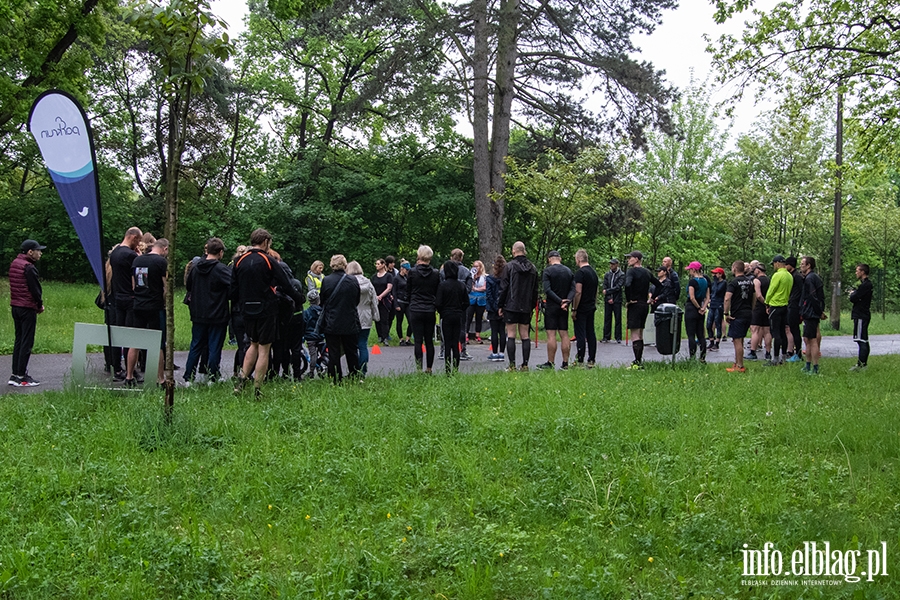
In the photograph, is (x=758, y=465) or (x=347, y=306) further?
(x=347, y=306)

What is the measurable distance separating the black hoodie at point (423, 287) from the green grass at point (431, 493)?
8.22ft

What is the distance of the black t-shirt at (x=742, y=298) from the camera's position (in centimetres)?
1296

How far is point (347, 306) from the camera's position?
363 inches

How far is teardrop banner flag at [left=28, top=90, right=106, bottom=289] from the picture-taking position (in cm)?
730

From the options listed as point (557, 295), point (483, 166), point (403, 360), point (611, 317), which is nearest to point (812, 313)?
point (557, 295)

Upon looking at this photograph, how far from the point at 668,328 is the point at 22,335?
31.4 ft

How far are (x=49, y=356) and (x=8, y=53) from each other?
340 inches

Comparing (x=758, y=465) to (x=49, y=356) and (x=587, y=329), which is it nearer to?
(x=587, y=329)

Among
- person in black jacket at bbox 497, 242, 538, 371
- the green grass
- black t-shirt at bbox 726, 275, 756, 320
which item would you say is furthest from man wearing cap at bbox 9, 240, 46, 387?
black t-shirt at bbox 726, 275, 756, 320

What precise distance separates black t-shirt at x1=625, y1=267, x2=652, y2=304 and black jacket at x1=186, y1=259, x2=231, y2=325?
636cm

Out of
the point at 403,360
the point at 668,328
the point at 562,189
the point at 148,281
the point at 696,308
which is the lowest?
the point at 403,360

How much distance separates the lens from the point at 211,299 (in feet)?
31.3

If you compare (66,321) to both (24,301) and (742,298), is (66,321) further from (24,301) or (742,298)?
(742,298)

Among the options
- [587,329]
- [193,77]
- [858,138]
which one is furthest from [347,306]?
[858,138]
